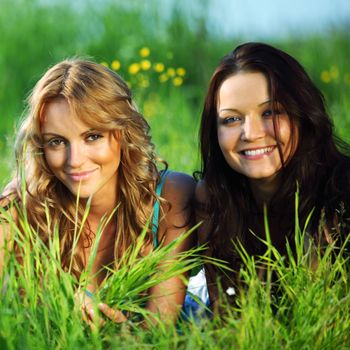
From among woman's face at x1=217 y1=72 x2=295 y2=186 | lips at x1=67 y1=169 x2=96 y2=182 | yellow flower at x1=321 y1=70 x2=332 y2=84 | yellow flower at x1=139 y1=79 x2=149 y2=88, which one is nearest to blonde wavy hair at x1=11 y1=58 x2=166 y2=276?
lips at x1=67 y1=169 x2=96 y2=182

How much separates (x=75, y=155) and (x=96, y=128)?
15 centimetres

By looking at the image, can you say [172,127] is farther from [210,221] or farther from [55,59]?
[210,221]

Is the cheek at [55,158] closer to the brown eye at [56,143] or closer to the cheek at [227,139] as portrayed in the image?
the brown eye at [56,143]

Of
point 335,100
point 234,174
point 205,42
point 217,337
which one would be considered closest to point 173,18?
point 205,42

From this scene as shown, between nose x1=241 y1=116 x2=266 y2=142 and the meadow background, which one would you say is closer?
nose x1=241 y1=116 x2=266 y2=142

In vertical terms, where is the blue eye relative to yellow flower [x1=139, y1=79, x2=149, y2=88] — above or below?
below

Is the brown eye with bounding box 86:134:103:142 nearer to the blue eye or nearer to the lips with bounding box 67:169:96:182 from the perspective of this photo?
the lips with bounding box 67:169:96:182

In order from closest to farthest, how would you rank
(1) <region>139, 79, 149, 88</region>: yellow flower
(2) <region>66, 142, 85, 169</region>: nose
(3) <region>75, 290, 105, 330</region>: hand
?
(3) <region>75, 290, 105, 330</region>: hand
(2) <region>66, 142, 85, 169</region>: nose
(1) <region>139, 79, 149, 88</region>: yellow flower

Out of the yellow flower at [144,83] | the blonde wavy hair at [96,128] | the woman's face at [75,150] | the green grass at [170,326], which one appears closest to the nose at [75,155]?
the woman's face at [75,150]

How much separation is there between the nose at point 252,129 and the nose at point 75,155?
66cm

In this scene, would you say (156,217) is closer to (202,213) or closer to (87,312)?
(202,213)

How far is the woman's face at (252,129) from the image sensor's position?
130 inches

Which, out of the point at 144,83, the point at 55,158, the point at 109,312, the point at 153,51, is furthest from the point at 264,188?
the point at 153,51

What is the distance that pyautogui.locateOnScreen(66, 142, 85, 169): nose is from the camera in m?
3.26
